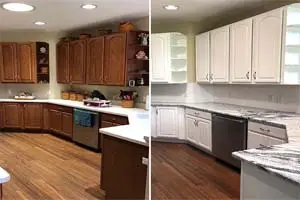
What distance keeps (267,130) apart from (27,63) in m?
1.78

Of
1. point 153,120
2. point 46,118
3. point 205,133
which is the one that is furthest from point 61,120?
point 205,133

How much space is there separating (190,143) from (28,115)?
121cm

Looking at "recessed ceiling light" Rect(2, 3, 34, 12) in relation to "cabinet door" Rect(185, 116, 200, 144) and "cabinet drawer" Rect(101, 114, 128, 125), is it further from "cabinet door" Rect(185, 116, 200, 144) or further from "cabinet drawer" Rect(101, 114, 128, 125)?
"cabinet door" Rect(185, 116, 200, 144)

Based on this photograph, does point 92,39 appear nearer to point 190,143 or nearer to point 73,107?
point 73,107

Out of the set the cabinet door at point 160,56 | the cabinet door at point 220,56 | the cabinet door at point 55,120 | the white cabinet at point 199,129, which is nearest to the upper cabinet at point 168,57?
the cabinet door at point 160,56

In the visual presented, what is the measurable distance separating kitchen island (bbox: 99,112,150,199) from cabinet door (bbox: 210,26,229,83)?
2.71 feet

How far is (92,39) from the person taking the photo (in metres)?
1.48

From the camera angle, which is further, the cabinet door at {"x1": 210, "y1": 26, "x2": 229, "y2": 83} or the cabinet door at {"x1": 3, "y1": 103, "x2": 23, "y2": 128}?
the cabinet door at {"x1": 210, "y1": 26, "x2": 229, "y2": 83}

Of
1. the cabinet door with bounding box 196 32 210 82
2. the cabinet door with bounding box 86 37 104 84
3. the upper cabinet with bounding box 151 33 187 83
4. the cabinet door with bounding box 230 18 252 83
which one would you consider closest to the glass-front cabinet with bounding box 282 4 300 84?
the cabinet door with bounding box 230 18 252 83

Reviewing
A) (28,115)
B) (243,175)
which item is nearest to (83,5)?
(28,115)

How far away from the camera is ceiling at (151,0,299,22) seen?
4.25 feet

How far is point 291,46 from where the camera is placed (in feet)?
6.13

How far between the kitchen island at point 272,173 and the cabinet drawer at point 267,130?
482mm

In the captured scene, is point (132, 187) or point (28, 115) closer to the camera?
point (132, 187)
